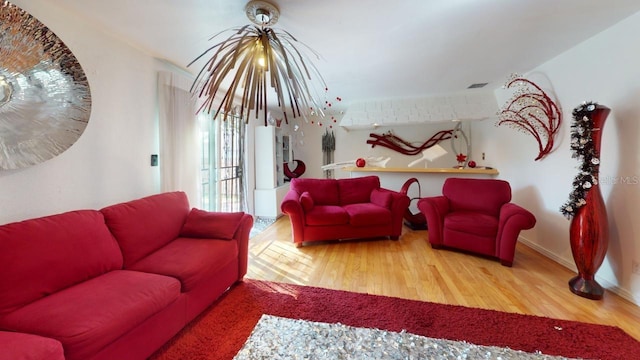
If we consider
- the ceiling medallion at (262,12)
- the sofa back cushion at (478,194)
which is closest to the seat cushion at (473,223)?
the sofa back cushion at (478,194)

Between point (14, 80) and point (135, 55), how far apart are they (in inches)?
42.2

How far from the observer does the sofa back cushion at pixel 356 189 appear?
3969mm

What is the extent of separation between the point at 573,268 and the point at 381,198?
7.10ft

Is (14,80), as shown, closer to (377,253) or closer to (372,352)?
(372,352)

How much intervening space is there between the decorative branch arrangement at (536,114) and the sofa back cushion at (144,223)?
4036 mm

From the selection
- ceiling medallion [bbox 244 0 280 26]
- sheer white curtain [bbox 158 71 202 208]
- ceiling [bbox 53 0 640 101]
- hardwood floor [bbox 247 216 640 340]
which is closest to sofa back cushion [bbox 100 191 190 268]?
sheer white curtain [bbox 158 71 202 208]

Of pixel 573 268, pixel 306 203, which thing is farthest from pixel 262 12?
pixel 573 268

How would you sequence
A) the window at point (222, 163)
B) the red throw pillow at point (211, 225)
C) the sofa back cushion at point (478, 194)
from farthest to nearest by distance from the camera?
the window at point (222, 163) → the sofa back cushion at point (478, 194) → the red throw pillow at point (211, 225)

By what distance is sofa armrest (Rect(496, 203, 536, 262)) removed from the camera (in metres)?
2.57

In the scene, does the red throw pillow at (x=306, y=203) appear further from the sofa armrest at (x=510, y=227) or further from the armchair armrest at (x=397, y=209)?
the sofa armrest at (x=510, y=227)

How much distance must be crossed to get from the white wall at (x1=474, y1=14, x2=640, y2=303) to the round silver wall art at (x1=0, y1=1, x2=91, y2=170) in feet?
14.4

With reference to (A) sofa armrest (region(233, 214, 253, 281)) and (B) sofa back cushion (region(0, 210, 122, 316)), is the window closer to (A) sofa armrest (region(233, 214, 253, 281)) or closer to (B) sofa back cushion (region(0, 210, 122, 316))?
(A) sofa armrest (region(233, 214, 253, 281))

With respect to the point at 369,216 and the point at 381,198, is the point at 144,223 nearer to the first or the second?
the point at 369,216

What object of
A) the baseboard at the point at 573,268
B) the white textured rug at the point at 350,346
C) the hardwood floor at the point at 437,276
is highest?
the baseboard at the point at 573,268
